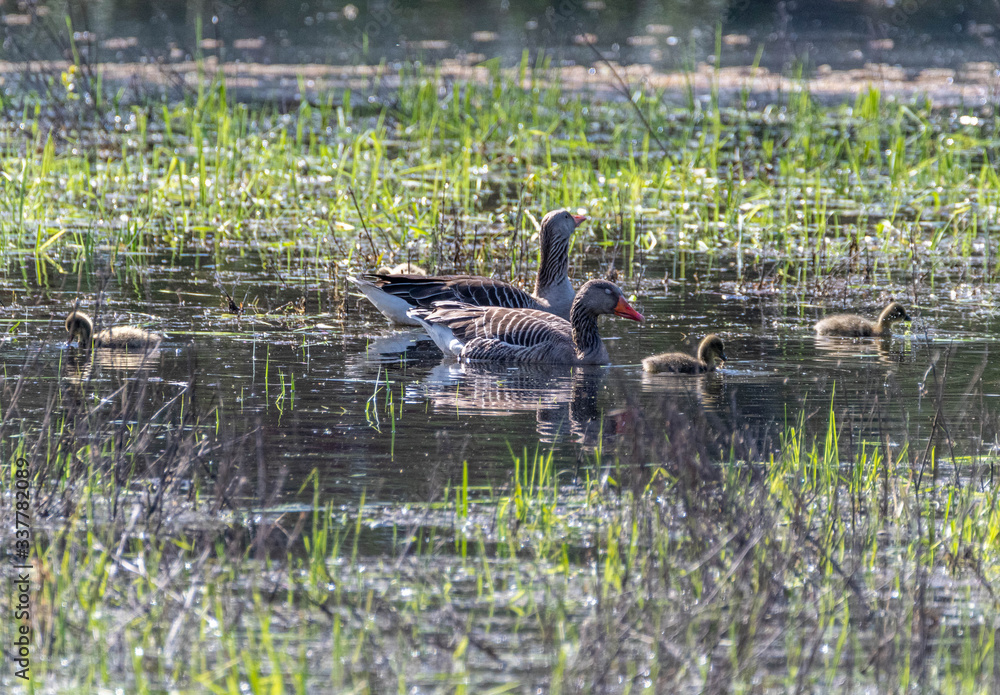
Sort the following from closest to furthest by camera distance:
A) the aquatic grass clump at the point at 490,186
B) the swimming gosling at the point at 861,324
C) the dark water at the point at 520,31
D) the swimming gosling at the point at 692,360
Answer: the swimming gosling at the point at 692,360, the swimming gosling at the point at 861,324, the aquatic grass clump at the point at 490,186, the dark water at the point at 520,31

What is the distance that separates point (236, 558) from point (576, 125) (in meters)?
13.6

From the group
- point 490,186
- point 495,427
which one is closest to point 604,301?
point 495,427

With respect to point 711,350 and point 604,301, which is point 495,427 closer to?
point 711,350

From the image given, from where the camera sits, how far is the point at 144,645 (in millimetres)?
4449

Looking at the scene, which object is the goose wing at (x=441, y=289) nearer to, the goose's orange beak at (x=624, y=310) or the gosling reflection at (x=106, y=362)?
the goose's orange beak at (x=624, y=310)

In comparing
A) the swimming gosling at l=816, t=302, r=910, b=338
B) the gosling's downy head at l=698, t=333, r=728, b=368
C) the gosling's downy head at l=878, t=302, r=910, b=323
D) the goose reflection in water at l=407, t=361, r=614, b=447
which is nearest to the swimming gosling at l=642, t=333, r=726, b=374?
the gosling's downy head at l=698, t=333, r=728, b=368

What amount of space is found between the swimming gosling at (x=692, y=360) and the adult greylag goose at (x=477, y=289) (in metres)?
1.77

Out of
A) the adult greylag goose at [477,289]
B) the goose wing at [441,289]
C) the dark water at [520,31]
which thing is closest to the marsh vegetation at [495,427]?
the adult greylag goose at [477,289]

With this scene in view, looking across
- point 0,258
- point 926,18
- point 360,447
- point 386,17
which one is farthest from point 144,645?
point 926,18

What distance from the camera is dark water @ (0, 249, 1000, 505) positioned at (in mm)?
6809

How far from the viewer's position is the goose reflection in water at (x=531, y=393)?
307 inches

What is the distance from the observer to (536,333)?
33.0 feet

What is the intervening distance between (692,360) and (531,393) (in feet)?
3.65

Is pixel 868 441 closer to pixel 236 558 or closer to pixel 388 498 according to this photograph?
pixel 388 498
